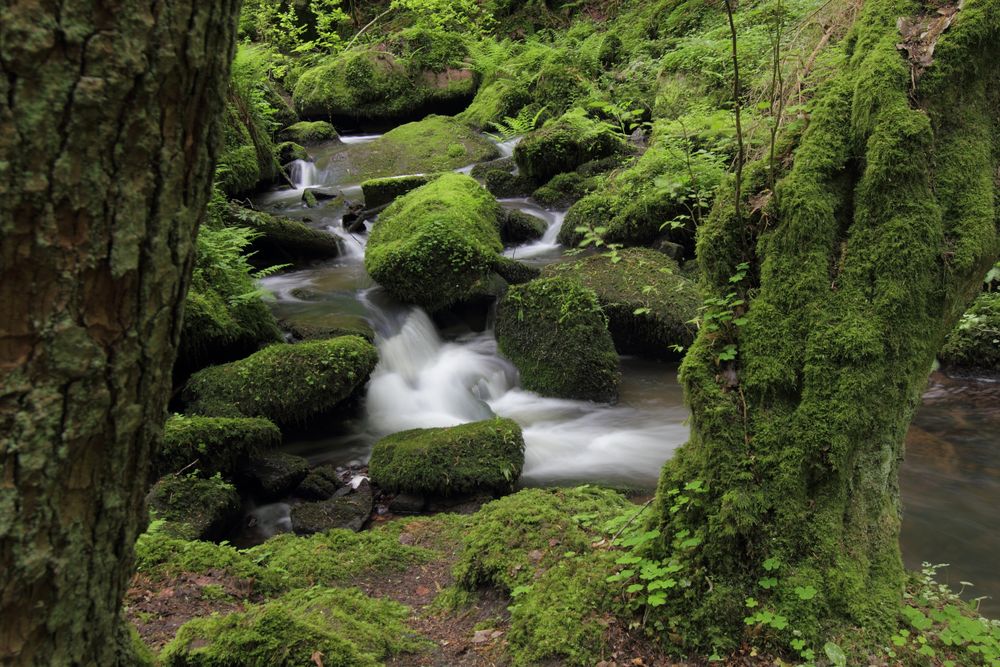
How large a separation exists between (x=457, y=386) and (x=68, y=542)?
7272mm

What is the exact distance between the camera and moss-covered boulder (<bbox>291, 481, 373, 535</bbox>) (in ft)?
18.0

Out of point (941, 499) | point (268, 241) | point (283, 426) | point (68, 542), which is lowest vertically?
point (941, 499)

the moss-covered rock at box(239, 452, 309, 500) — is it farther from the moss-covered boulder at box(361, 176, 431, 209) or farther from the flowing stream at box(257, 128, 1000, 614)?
the moss-covered boulder at box(361, 176, 431, 209)

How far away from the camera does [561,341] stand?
8.09 meters

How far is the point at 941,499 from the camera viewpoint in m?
5.79

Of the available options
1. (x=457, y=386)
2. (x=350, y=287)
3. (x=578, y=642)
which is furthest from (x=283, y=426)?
(x=578, y=642)

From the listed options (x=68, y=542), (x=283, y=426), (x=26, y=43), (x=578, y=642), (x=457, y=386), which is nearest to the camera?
(x=26, y=43)

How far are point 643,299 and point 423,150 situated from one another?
983 cm

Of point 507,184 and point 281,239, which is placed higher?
point 507,184

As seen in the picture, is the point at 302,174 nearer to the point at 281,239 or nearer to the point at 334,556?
the point at 281,239

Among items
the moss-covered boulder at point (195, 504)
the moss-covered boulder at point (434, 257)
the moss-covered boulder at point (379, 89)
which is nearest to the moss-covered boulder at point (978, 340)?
the moss-covered boulder at point (434, 257)

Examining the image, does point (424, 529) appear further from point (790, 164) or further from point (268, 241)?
point (268, 241)

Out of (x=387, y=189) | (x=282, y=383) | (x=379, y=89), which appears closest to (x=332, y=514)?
(x=282, y=383)

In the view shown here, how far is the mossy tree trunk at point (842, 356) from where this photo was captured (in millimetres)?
2711
